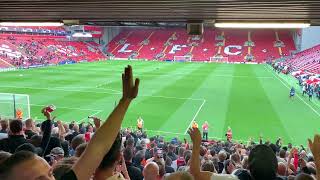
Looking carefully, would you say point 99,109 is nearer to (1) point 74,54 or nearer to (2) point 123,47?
(1) point 74,54

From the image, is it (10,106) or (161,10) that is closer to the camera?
(161,10)

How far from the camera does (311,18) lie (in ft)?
27.9

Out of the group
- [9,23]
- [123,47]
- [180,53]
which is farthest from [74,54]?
[9,23]

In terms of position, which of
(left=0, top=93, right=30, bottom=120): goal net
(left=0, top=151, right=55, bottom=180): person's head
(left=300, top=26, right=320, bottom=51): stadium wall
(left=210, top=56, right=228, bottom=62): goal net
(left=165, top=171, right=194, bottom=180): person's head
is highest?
(left=300, top=26, right=320, bottom=51): stadium wall

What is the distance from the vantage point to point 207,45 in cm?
7544

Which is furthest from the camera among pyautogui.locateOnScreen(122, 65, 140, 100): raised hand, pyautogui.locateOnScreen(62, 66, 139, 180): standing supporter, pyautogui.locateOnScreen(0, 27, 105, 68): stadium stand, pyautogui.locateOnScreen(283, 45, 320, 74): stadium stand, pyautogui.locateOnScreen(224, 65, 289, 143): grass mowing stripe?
pyautogui.locateOnScreen(0, 27, 105, 68): stadium stand

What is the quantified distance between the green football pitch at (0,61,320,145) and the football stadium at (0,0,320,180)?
10cm

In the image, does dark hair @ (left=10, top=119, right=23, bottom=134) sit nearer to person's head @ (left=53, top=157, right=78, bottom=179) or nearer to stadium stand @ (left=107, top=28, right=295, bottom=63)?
person's head @ (left=53, top=157, right=78, bottom=179)

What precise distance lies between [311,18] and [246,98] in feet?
66.4

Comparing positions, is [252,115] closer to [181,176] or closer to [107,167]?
[181,176]

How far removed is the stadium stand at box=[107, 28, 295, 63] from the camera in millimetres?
69556

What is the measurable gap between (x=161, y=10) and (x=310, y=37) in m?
55.8

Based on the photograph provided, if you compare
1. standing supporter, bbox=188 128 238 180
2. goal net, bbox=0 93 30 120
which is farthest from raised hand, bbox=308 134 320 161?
goal net, bbox=0 93 30 120


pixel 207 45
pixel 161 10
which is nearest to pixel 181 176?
pixel 161 10
